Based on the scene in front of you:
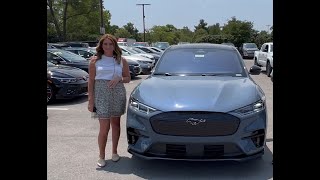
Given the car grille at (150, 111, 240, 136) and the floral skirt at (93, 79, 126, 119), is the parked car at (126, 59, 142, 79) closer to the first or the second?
the floral skirt at (93, 79, 126, 119)

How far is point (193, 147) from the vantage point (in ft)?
13.6

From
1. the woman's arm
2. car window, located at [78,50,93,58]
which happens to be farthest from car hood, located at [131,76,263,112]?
car window, located at [78,50,93,58]

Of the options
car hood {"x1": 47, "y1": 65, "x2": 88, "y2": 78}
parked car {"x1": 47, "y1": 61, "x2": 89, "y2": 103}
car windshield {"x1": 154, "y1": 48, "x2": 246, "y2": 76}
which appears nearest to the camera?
car windshield {"x1": 154, "y1": 48, "x2": 246, "y2": 76}

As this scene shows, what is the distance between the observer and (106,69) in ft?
15.4

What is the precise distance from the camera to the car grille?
4125mm

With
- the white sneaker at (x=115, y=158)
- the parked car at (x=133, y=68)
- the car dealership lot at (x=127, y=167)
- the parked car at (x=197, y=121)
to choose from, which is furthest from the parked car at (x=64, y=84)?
the parked car at (x=133, y=68)

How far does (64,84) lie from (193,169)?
19.6ft

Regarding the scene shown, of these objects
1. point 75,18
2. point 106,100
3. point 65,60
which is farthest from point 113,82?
point 75,18

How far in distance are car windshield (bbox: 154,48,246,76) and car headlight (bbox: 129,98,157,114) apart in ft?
3.58

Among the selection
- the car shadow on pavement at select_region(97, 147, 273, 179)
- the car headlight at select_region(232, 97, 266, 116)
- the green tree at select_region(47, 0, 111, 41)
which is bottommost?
the car shadow on pavement at select_region(97, 147, 273, 179)
